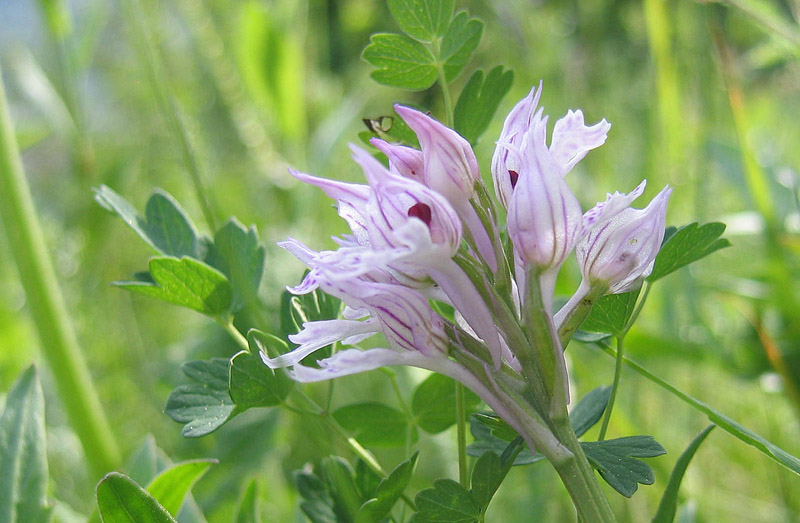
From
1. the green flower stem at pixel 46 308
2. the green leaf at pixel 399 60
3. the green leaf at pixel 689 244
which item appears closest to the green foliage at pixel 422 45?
the green leaf at pixel 399 60

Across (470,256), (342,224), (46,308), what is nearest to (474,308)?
(470,256)

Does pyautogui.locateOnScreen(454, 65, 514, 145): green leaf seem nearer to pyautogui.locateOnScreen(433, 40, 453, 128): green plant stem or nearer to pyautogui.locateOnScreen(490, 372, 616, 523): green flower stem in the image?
Answer: pyautogui.locateOnScreen(433, 40, 453, 128): green plant stem

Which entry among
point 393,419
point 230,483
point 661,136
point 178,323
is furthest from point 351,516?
point 178,323

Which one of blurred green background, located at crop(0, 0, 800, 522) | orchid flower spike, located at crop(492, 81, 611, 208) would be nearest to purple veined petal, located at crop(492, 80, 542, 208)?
orchid flower spike, located at crop(492, 81, 611, 208)

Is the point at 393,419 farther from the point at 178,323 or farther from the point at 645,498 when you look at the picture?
the point at 178,323

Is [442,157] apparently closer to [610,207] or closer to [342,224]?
[610,207]

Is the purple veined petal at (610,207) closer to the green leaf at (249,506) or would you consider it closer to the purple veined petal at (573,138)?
the purple veined petal at (573,138)
